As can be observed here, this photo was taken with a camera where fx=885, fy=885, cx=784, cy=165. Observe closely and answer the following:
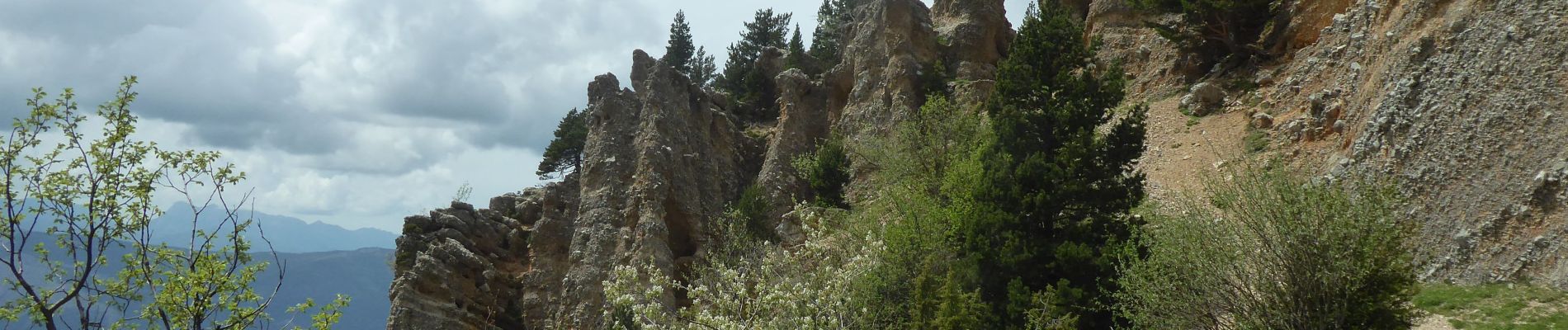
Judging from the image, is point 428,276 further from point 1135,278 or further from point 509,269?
point 1135,278

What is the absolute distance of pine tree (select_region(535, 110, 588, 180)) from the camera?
229 ft

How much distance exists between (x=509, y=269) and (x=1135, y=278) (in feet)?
129

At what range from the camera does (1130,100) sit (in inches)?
1891

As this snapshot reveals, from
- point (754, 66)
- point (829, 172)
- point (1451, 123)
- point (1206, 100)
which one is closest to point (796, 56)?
point (754, 66)

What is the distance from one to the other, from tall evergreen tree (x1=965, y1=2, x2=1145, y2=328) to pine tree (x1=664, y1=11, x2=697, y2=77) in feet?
184

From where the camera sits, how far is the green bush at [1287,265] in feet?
58.3

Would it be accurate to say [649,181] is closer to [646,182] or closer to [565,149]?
[646,182]

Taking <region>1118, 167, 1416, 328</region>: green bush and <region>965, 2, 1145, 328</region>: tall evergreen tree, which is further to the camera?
<region>965, 2, 1145, 328</region>: tall evergreen tree

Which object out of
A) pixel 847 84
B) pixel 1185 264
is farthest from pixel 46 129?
pixel 847 84

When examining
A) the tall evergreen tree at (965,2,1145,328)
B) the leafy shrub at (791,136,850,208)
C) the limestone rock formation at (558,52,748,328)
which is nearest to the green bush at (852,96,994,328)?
the tall evergreen tree at (965,2,1145,328)

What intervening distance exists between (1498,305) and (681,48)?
71106mm

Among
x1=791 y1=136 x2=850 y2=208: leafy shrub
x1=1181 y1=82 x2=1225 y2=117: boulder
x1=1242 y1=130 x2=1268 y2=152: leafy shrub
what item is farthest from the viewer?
x1=791 y1=136 x2=850 y2=208: leafy shrub

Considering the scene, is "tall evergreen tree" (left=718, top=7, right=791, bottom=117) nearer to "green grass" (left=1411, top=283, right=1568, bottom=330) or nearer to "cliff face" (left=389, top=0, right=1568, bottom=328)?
"cliff face" (left=389, top=0, right=1568, bottom=328)

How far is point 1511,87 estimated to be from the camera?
78.1 ft
